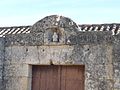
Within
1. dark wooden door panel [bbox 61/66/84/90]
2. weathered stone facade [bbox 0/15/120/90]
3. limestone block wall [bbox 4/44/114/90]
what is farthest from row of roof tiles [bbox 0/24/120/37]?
dark wooden door panel [bbox 61/66/84/90]

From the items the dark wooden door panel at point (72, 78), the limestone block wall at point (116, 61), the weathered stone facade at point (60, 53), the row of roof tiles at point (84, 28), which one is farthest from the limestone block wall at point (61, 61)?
the row of roof tiles at point (84, 28)

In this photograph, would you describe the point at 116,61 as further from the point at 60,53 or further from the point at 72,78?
the point at 60,53

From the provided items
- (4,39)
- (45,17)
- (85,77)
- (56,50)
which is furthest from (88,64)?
(4,39)

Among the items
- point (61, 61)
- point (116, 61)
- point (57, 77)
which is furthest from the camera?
point (57, 77)

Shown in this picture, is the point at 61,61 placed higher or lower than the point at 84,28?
lower

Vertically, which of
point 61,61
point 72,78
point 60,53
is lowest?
point 72,78

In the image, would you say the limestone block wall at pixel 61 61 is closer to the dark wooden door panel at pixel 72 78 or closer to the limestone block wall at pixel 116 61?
the limestone block wall at pixel 116 61

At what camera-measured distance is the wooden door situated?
9.45 m

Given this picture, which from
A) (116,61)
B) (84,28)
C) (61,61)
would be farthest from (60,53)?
(116,61)

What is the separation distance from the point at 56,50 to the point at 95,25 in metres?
1.45

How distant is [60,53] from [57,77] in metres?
0.71

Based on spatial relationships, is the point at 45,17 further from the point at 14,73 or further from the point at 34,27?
the point at 14,73

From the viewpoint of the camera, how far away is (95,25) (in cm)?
1001

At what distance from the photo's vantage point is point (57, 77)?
31.6ft
